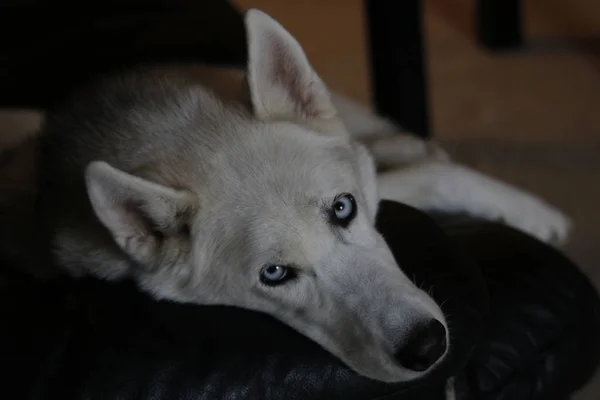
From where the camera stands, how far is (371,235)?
1467 millimetres

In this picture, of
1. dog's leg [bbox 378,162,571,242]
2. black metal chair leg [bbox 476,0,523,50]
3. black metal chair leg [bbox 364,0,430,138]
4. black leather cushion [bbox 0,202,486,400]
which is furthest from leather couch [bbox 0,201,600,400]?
black metal chair leg [bbox 476,0,523,50]

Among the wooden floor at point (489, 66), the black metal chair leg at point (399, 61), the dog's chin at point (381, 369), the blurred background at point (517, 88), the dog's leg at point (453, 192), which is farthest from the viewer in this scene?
the wooden floor at point (489, 66)

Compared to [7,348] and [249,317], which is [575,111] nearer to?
[249,317]

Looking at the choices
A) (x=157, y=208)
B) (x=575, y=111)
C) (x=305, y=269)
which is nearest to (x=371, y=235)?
(x=305, y=269)

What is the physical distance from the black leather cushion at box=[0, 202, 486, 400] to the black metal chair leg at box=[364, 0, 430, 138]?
1.62m

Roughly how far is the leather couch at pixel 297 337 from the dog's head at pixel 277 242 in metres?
0.05

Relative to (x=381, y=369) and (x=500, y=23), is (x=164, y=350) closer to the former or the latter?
(x=381, y=369)

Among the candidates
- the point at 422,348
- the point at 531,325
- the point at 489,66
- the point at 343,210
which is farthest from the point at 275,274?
the point at 489,66

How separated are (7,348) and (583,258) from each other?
213 centimetres

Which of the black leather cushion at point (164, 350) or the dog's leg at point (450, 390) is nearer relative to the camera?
the black leather cushion at point (164, 350)

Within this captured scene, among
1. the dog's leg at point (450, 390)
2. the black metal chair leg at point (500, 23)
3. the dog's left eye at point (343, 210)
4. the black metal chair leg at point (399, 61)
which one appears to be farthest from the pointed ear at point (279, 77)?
the black metal chair leg at point (500, 23)

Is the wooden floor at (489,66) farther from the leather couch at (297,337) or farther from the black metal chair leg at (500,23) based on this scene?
the leather couch at (297,337)

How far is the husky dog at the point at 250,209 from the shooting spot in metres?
1.33

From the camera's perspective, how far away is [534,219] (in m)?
2.08
